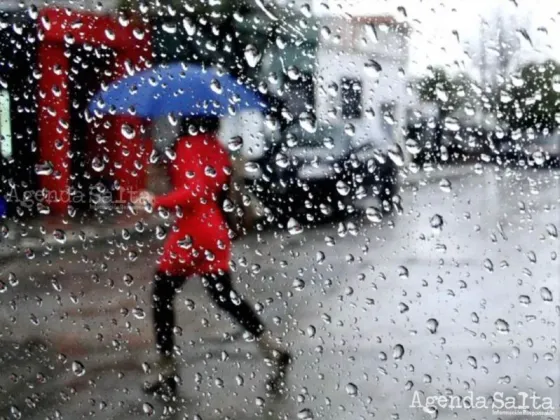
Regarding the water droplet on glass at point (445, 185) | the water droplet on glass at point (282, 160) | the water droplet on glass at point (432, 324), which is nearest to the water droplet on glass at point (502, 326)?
the water droplet on glass at point (432, 324)

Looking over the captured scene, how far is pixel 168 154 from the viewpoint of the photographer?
1.25 metres

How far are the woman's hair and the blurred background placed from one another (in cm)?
1

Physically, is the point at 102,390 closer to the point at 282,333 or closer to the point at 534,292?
the point at 282,333

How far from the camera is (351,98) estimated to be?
1.24 meters

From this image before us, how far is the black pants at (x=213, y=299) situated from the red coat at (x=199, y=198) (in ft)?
→ 0.11

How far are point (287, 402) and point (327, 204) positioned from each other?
0.38 meters

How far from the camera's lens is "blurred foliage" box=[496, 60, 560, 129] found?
1238 mm

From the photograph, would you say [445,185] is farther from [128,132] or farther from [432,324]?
[128,132]

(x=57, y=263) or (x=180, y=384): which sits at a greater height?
(x=57, y=263)

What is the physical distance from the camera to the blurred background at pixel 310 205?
1.23 m

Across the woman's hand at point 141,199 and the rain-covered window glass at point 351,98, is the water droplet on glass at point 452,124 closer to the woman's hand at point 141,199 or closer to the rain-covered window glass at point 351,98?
the rain-covered window glass at point 351,98

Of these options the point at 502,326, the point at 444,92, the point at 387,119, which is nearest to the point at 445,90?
the point at 444,92

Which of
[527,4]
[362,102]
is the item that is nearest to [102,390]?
[362,102]

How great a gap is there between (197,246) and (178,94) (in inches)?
10.7
